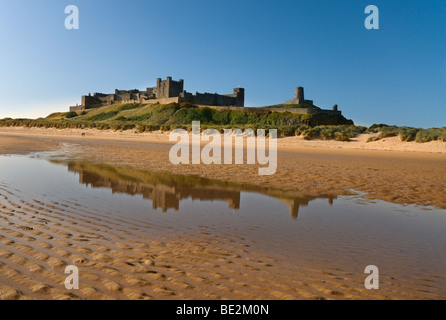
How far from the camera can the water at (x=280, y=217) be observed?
4441 mm

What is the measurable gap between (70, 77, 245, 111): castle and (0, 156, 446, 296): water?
69.2 meters

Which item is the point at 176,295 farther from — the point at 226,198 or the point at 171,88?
the point at 171,88

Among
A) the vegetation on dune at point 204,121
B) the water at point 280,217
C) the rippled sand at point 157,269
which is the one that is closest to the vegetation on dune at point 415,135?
the vegetation on dune at point 204,121

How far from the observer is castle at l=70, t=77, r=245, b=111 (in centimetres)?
8231

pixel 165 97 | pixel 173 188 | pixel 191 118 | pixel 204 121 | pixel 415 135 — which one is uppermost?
pixel 165 97

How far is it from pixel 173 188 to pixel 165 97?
83037 mm

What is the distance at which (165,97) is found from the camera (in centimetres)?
8944

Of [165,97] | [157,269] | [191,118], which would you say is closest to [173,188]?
[157,269]

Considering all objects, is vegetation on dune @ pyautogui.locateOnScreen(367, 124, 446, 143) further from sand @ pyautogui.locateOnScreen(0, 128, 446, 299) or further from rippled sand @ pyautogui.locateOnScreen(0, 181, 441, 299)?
sand @ pyautogui.locateOnScreen(0, 128, 446, 299)

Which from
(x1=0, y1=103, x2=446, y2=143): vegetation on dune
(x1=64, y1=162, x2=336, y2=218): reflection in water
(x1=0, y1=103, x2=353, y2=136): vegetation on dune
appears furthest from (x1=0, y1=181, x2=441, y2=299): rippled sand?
(x1=0, y1=103, x2=353, y2=136): vegetation on dune

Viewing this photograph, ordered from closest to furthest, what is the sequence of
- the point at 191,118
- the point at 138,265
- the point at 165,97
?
the point at 138,265 → the point at 191,118 → the point at 165,97

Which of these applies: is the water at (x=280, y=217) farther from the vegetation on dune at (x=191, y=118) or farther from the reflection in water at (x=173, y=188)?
the vegetation on dune at (x=191, y=118)

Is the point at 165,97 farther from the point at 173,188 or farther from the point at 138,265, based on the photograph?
the point at 138,265
